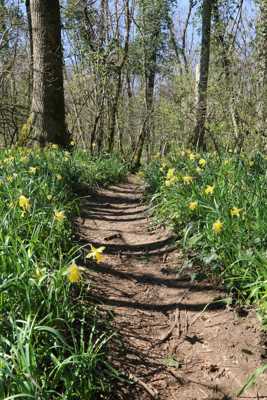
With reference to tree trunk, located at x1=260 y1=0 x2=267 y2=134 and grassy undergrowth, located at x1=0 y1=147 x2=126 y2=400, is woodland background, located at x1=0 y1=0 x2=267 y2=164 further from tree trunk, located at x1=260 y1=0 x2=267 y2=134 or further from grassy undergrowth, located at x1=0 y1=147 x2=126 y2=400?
grassy undergrowth, located at x1=0 y1=147 x2=126 y2=400

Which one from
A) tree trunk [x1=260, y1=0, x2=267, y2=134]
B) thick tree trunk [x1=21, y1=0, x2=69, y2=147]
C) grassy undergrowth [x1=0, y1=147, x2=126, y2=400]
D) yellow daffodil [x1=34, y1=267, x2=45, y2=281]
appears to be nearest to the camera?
grassy undergrowth [x1=0, y1=147, x2=126, y2=400]

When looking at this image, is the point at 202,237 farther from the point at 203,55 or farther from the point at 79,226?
the point at 203,55

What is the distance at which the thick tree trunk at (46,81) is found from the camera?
7.41m

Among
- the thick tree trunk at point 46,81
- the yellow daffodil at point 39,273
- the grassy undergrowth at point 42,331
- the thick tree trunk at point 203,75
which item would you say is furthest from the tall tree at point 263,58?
the yellow daffodil at point 39,273

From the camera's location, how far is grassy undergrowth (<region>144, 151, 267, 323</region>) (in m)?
2.55

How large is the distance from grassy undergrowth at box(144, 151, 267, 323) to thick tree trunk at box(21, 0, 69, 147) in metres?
3.71

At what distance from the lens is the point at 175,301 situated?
289 centimetres

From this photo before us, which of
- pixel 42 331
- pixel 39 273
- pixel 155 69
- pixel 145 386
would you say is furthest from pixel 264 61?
pixel 155 69

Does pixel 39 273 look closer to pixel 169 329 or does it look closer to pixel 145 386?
pixel 145 386

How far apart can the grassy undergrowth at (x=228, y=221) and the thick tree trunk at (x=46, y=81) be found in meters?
3.71

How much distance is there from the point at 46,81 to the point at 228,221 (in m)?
5.59

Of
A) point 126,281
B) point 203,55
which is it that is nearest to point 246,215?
point 126,281

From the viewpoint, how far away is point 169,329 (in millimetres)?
2559

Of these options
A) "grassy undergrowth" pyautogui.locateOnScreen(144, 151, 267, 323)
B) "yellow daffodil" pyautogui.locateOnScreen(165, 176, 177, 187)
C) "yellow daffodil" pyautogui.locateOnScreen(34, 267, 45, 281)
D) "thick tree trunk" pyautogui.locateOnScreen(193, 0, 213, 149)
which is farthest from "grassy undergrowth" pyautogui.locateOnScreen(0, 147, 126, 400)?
"thick tree trunk" pyautogui.locateOnScreen(193, 0, 213, 149)
